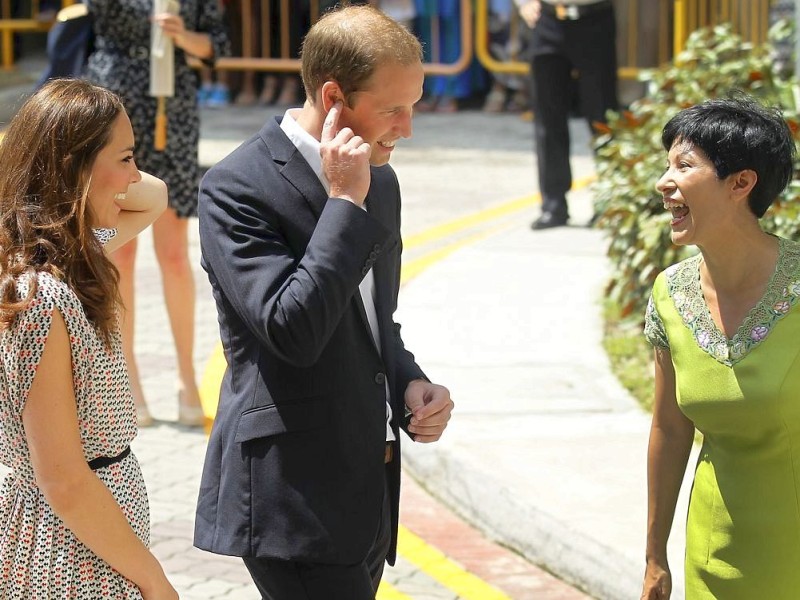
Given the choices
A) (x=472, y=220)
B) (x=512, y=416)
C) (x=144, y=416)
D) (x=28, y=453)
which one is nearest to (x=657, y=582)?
(x=28, y=453)

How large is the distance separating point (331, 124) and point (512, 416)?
340cm

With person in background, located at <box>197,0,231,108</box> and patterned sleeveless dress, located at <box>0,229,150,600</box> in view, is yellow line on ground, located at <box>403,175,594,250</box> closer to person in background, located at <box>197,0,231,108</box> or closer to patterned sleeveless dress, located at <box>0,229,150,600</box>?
person in background, located at <box>197,0,231,108</box>

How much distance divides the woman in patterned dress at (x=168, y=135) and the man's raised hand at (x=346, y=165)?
11.6 ft

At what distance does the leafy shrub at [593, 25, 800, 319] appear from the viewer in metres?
6.87

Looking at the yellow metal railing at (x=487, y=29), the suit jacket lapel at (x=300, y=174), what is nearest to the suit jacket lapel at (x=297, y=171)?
the suit jacket lapel at (x=300, y=174)

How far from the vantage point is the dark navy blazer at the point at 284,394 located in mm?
2693

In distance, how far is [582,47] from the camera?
965 centimetres

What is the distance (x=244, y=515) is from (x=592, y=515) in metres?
2.30

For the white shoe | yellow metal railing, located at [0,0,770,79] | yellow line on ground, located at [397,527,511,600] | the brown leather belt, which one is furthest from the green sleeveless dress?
yellow metal railing, located at [0,0,770,79]

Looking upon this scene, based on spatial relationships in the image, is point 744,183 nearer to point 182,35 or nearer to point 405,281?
point 182,35

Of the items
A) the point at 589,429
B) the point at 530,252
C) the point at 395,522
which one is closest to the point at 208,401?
the point at 589,429

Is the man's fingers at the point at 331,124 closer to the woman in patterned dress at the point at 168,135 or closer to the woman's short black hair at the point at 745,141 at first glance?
the woman's short black hair at the point at 745,141

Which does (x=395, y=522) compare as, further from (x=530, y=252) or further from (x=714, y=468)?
(x=530, y=252)

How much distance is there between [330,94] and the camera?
9.03ft
